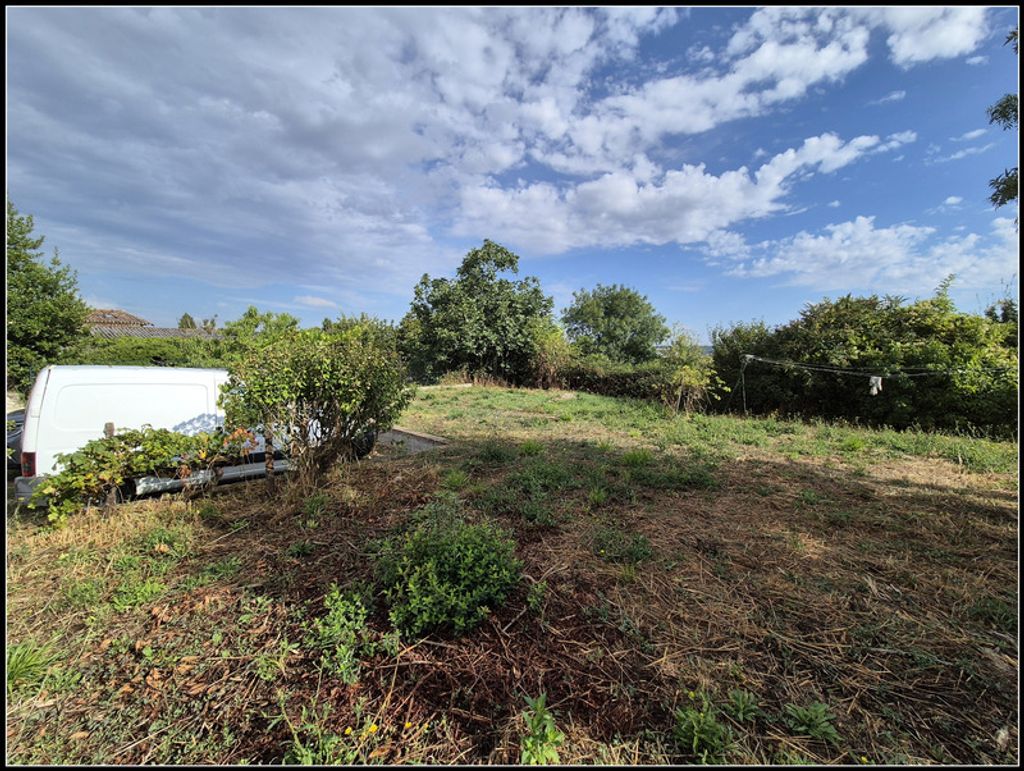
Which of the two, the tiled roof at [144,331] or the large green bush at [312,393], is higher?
the tiled roof at [144,331]

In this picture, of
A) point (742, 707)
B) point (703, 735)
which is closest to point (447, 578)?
point (703, 735)

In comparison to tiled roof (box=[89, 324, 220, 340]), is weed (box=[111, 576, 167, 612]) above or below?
below

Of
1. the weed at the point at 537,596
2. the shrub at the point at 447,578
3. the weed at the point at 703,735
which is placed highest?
the shrub at the point at 447,578

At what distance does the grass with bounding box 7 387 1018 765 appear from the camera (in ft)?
5.09

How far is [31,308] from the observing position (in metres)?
11.3

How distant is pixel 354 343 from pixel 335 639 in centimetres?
312

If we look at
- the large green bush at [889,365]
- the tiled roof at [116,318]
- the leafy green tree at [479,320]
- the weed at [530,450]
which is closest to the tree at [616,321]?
the leafy green tree at [479,320]

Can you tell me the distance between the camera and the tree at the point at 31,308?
1117 cm

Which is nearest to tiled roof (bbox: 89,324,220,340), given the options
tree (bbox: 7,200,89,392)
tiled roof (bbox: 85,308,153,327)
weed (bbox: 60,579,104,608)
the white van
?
tiled roof (bbox: 85,308,153,327)

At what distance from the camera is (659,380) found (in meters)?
12.9

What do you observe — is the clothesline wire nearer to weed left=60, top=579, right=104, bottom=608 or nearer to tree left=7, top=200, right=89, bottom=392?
weed left=60, top=579, right=104, bottom=608

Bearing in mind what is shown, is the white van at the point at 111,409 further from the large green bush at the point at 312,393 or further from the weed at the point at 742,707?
the weed at the point at 742,707

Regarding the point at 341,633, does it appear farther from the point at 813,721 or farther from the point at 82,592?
the point at 813,721

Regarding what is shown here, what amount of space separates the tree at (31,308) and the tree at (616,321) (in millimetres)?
24960
